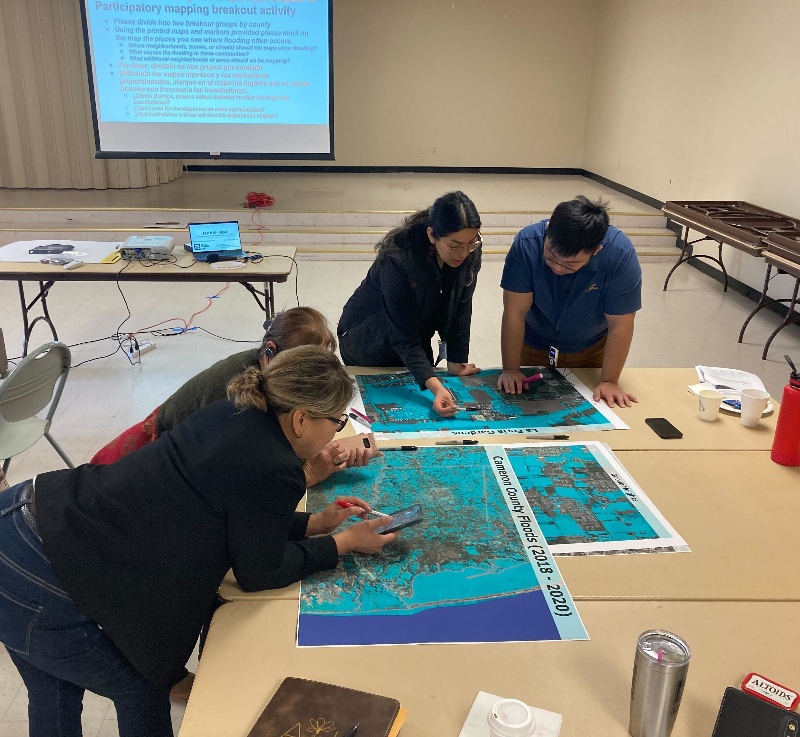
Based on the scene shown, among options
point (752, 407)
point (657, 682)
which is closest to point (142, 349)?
A: point (752, 407)

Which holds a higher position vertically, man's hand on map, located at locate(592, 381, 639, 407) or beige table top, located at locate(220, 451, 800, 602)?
man's hand on map, located at locate(592, 381, 639, 407)

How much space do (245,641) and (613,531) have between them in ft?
2.47

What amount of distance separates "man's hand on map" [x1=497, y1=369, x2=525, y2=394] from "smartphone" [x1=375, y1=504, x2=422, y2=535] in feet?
2.44

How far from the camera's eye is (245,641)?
1138 mm

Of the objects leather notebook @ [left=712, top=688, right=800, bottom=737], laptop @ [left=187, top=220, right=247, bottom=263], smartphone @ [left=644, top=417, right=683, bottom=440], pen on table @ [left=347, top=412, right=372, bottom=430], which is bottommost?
pen on table @ [left=347, top=412, right=372, bottom=430]

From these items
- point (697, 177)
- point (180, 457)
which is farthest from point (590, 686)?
point (697, 177)

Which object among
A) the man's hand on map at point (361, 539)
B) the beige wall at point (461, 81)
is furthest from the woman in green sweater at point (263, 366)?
the beige wall at point (461, 81)

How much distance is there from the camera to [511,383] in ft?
6.93

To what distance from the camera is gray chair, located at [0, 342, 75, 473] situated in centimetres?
216

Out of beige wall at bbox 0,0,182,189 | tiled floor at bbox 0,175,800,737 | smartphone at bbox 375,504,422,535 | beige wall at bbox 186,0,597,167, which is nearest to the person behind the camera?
smartphone at bbox 375,504,422,535

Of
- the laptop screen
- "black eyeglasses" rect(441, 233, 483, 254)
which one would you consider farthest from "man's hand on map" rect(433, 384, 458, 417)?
the laptop screen

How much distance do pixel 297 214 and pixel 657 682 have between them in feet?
20.5

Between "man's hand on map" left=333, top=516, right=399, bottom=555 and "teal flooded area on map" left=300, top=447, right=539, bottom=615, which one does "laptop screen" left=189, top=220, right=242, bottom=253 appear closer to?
"teal flooded area on map" left=300, top=447, right=539, bottom=615

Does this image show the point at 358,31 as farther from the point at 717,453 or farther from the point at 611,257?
the point at 717,453
